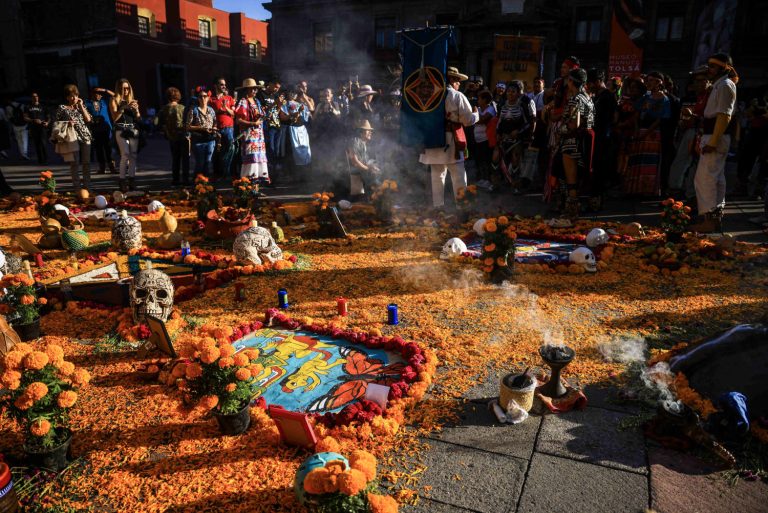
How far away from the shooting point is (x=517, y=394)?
11.8 ft

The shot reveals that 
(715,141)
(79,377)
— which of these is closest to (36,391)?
(79,377)

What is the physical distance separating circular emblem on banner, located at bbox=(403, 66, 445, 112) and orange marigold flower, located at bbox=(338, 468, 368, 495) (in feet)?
23.4

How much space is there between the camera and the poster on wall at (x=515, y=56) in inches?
609

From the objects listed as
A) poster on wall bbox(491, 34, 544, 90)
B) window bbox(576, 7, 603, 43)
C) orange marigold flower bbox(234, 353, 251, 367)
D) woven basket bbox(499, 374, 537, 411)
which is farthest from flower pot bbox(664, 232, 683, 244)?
window bbox(576, 7, 603, 43)

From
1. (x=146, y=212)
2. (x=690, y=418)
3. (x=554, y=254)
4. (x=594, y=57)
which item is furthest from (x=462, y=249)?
(x=594, y=57)

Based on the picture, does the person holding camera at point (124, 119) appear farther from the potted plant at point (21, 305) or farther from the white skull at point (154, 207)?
the potted plant at point (21, 305)

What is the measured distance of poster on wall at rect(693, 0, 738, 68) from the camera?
917 inches

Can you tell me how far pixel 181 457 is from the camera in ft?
11.2

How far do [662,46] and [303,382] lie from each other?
28.7 meters

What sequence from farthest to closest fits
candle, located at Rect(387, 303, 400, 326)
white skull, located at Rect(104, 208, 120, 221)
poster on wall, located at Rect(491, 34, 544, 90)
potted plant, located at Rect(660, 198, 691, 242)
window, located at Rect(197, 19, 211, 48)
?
1. window, located at Rect(197, 19, 211, 48)
2. poster on wall, located at Rect(491, 34, 544, 90)
3. white skull, located at Rect(104, 208, 120, 221)
4. potted plant, located at Rect(660, 198, 691, 242)
5. candle, located at Rect(387, 303, 400, 326)

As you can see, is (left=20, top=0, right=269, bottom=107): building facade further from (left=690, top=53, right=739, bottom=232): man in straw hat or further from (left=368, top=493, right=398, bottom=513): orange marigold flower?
(left=368, top=493, right=398, bottom=513): orange marigold flower

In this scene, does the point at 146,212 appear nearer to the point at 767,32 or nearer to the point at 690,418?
the point at 690,418

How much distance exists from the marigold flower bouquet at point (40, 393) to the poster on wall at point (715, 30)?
26.9 metres

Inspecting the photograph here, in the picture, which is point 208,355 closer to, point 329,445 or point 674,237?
point 329,445
